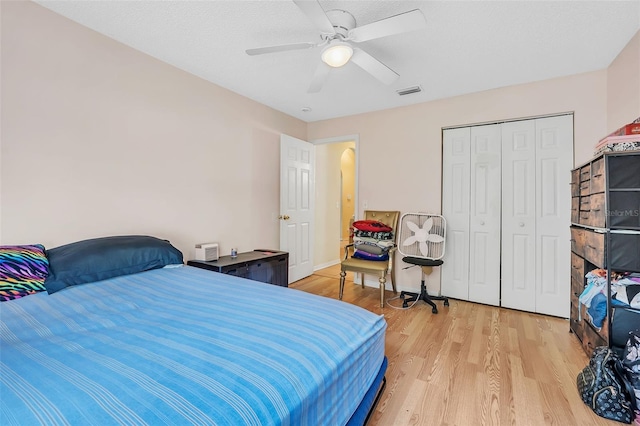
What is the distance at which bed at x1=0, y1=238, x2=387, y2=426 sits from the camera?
0.72m

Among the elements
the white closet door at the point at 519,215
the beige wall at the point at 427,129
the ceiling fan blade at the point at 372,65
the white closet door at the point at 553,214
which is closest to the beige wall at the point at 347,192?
the beige wall at the point at 427,129

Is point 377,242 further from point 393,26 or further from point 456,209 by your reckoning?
point 393,26

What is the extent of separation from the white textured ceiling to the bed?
194 cm

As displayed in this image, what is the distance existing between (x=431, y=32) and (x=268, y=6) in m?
1.25

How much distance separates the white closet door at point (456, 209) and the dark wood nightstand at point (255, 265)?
6.77 ft

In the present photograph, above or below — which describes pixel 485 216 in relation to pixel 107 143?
below

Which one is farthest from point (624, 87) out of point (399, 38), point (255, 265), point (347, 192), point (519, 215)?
point (347, 192)

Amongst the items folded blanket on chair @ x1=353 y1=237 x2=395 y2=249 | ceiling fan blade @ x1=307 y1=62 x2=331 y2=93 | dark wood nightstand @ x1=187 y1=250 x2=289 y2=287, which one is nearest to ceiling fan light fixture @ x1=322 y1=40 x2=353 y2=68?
ceiling fan blade @ x1=307 y1=62 x2=331 y2=93

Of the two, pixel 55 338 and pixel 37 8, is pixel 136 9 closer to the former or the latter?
pixel 37 8

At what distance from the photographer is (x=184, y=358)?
0.94 m

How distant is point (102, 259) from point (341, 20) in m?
2.34

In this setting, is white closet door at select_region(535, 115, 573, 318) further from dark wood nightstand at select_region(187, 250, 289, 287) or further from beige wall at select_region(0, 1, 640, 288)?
dark wood nightstand at select_region(187, 250, 289, 287)

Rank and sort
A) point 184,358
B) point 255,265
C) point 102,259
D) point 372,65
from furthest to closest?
point 255,265, point 372,65, point 102,259, point 184,358

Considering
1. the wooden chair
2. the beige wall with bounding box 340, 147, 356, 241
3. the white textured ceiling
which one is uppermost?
the white textured ceiling
